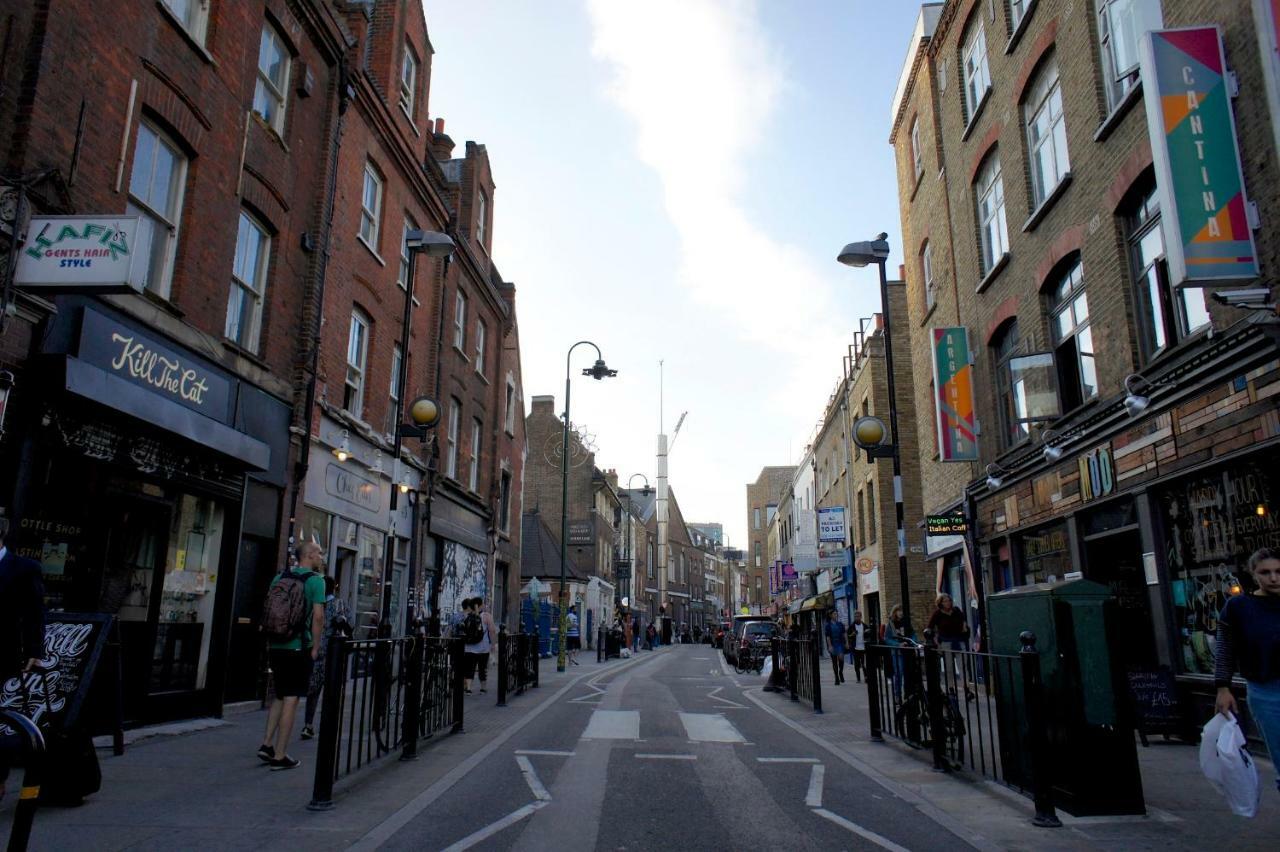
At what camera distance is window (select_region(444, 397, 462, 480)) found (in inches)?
857

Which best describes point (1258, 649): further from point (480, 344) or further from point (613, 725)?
point (480, 344)

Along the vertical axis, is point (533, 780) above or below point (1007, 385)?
below

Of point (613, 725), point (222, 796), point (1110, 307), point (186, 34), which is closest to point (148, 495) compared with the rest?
point (222, 796)

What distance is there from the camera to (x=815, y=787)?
686 centimetres

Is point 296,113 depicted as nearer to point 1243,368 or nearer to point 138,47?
point 138,47

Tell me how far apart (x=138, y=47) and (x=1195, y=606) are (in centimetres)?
1321

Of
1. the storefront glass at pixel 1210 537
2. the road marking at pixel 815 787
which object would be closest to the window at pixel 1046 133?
the storefront glass at pixel 1210 537

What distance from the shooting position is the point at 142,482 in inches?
374

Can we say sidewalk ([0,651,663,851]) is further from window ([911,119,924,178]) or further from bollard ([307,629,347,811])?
window ([911,119,924,178])

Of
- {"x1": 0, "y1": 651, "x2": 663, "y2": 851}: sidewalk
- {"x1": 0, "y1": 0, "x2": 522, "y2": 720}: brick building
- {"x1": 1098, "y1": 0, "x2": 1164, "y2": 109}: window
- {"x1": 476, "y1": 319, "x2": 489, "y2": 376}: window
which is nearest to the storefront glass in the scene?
{"x1": 1098, "y1": 0, "x2": 1164, "y2": 109}: window

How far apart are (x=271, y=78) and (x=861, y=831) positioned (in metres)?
13.1

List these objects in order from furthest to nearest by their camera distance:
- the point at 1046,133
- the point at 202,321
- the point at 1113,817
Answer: the point at 1046,133, the point at 202,321, the point at 1113,817

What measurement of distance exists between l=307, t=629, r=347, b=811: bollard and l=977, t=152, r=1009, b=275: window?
13181 millimetres

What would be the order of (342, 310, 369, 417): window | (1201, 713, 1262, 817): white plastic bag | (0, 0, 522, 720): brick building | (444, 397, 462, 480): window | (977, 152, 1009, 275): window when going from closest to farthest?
(1201, 713, 1262, 817): white plastic bag → (0, 0, 522, 720): brick building → (977, 152, 1009, 275): window → (342, 310, 369, 417): window → (444, 397, 462, 480): window
